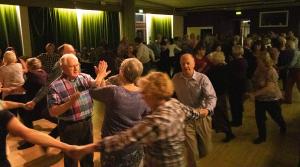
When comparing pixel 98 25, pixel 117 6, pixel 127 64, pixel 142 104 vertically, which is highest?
pixel 117 6

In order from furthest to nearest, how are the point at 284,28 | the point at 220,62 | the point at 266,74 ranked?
1. the point at 284,28
2. the point at 220,62
3. the point at 266,74

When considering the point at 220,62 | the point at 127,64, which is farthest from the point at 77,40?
the point at 127,64

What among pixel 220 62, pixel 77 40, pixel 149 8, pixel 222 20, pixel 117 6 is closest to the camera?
pixel 220 62

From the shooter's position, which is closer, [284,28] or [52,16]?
[52,16]

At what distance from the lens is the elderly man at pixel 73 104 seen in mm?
2471

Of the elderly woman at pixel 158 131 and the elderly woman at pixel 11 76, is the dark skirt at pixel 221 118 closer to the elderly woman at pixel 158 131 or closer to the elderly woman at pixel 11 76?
the elderly woman at pixel 158 131

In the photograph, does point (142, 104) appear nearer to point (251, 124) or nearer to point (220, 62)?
point (220, 62)

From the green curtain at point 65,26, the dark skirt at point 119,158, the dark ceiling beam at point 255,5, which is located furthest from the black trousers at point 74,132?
the dark ceiling beam at point 255,5

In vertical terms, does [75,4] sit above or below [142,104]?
above

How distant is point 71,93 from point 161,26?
37.9ft

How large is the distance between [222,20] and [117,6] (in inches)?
280

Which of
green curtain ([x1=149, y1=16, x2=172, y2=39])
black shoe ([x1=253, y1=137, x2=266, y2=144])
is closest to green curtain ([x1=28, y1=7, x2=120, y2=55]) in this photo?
green curtain ([x1=149, y1=16, x2=172, y2=39])

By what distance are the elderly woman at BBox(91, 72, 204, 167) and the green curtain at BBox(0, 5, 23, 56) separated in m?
6.80

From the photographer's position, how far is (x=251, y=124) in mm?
4832
